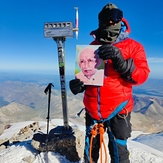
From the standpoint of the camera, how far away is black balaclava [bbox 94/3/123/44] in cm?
194

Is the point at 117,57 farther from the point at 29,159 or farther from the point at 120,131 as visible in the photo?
the point at 29,159

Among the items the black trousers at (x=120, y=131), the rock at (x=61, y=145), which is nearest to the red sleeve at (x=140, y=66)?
the black trousers at (x=120, y=131)

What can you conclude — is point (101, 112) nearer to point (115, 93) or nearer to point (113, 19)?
point (115, 93)

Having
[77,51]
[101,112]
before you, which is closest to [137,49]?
[77,51]

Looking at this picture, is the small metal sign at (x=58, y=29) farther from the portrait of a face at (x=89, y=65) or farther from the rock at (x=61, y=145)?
the rock at (x=61, y=145)

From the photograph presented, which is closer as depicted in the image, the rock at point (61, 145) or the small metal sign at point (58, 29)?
the small metal sign at point (58, 29)

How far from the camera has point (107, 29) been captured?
76.5 inches

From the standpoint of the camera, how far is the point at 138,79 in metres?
1.85

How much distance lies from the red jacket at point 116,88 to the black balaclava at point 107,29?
11 centimetres

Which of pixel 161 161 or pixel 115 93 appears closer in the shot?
pixel 115 93

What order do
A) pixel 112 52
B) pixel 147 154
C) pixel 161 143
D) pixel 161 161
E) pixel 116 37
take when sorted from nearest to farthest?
pixel 112 52, pixel 116 37, pixel 161 161, pixel 147 154, pixel 161 143

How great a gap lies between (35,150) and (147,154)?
7.52 feet

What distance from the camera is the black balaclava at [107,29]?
1943mm

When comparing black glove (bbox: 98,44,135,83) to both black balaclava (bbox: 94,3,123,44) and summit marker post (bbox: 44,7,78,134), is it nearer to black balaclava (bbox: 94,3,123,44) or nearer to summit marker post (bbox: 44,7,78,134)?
black balaclava (bbox: 94,3,123,44)
